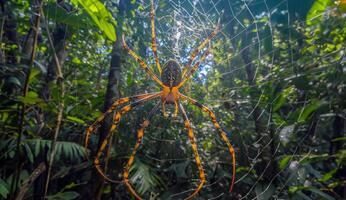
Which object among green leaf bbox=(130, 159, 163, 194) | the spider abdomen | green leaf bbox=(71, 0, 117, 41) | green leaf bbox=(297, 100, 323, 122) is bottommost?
green leaf bbox=(130, 159, 163, 194)

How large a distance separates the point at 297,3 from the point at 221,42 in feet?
4.78

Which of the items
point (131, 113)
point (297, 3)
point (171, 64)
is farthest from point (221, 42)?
point (297, 3)

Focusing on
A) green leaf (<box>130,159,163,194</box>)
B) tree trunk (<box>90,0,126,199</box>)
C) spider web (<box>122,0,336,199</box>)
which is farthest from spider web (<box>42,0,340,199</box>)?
tree trunk (<box>90,0,126,199</box>)

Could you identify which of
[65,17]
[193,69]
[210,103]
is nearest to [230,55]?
[210,103]

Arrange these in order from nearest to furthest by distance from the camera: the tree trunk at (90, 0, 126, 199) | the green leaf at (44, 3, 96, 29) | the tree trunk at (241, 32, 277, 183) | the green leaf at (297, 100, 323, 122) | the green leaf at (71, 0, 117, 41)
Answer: the green leaf at (71, 0, 117, 41) < the green leaf at (297, 100, 323, 122) < the green leaf at (44, 3, 96, 29) < the tree trunk at (90, 0, 126, 199) < the tree trunk at (241, 32, 277, 183)

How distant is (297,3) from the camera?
4.68ft

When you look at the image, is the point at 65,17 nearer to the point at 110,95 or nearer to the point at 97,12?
the point at 97,12

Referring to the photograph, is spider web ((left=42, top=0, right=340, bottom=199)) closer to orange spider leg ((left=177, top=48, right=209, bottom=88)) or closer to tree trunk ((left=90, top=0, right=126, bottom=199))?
orange spider leg ((left=177, top=48, right=209, bottom=88))

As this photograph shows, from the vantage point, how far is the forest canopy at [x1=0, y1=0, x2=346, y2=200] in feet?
5.95

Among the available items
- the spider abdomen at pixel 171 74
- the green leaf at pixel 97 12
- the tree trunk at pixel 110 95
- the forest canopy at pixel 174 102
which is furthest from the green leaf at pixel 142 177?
the green leaf at pixel 97 12

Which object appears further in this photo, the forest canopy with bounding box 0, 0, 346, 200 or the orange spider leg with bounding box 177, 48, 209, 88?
the orange spider leg with bounding box 177, 48, 209, 88

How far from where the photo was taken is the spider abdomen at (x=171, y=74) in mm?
2079

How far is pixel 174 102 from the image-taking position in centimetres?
222

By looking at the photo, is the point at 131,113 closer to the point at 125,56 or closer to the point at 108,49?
the point at 125,56
